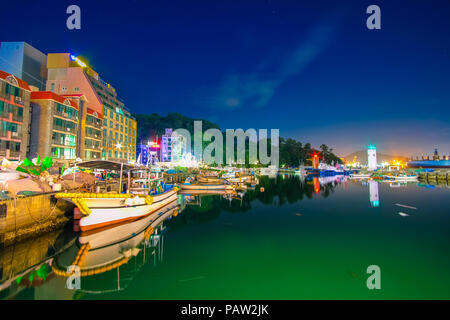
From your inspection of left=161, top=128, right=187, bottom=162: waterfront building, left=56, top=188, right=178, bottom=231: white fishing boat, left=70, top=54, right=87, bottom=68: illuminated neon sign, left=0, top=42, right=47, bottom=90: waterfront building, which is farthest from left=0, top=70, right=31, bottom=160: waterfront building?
left=161, top=128, right=187, bottom=162: waterfront building

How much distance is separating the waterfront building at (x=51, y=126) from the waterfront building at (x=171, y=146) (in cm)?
8268

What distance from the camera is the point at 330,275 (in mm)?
9156

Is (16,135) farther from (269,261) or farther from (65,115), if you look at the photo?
(269,261)

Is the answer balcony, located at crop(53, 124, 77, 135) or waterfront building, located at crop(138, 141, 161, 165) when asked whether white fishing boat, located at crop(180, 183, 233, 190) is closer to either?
waterfront building, located at crop(138, 141, 161, 165)

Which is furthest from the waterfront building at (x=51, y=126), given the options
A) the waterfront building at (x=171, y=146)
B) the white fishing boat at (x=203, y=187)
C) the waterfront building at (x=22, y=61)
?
the waterfront building at (x=171, y=146)

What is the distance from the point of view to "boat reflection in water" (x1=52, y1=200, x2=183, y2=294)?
8.42 m

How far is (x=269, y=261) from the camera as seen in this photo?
1062 cm

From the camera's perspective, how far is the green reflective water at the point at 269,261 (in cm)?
792

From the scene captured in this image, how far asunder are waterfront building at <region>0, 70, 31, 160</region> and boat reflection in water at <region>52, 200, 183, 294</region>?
29201 millimetres

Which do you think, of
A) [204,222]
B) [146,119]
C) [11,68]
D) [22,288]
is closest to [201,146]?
[146,119]

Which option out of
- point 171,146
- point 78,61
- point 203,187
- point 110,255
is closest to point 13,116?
point 78,61

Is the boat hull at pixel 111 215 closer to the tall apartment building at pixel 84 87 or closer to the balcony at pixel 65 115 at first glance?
the balcony at pixel 65 115

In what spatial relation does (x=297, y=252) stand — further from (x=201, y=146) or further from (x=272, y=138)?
(x=272, y=138)

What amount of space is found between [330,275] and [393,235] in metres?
9.36
